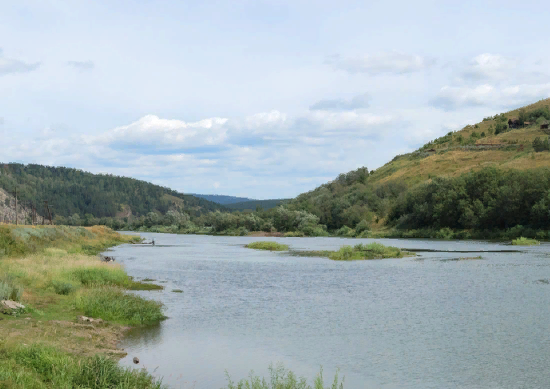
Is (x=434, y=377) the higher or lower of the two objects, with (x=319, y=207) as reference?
lower

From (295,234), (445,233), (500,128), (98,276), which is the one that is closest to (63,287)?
(98,276)

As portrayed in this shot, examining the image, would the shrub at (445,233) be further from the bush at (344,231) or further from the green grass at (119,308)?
the green grass at (119,308)

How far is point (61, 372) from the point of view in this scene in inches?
521

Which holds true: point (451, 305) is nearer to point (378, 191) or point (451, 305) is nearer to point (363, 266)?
point (363, 266)

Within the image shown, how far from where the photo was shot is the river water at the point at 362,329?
16.8 metres

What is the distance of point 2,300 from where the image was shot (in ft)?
69.5

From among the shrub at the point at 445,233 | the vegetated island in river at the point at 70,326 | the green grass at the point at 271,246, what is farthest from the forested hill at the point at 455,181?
the vegetated island in river at the point at 70,326

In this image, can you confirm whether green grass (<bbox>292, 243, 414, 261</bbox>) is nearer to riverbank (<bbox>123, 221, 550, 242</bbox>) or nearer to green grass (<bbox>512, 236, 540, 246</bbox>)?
green grass (<bbox>512, 236, 540, 246</bbox>)

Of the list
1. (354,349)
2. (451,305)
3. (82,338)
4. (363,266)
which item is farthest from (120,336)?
(363,266)

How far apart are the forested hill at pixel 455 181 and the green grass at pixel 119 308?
2594 inches

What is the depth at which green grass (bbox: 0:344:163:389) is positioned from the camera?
40.9 ft

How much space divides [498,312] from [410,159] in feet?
474

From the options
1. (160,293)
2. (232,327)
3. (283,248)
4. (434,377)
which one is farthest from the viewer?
(283,248)

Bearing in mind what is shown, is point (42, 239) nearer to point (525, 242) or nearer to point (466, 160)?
point (525, 242)
